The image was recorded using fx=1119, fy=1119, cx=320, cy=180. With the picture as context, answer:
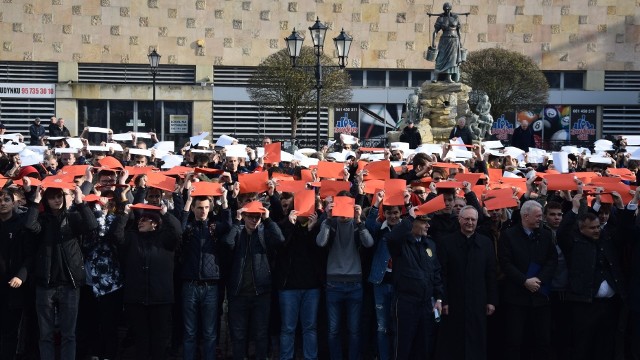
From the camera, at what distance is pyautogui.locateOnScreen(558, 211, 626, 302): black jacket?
10898 mm

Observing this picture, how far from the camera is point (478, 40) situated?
154ft

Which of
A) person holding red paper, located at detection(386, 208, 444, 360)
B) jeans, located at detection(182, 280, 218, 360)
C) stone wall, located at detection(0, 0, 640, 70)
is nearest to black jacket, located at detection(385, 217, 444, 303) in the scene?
person holding red paper, located at detection(386, 208, 444, 360)

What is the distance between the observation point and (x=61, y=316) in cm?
1102

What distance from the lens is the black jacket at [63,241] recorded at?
11.0m

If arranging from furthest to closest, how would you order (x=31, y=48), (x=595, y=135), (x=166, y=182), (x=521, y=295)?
(x=595, y=135) → (x=31, y=48) → (x=166, y=182) → (x=521, y=295)

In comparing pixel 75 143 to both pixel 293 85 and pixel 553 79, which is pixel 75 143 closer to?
pixel 293 85

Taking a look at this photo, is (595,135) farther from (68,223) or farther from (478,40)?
(68,223)

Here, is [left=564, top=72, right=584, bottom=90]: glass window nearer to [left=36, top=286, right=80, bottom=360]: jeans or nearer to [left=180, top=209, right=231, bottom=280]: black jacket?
[left=180, top=209, right=231, bottom=280]: black jacket

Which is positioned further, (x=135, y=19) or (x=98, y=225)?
(x=135, y=19)

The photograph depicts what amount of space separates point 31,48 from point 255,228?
36.3 m

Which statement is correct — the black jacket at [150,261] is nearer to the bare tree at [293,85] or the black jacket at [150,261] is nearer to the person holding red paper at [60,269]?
the person holding red paper at [60,269]

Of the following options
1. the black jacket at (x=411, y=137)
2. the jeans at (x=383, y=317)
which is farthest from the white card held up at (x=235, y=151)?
the black jacket at (x=411, y=137)

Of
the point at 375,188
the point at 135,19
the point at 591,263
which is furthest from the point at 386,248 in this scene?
the point at 135,19

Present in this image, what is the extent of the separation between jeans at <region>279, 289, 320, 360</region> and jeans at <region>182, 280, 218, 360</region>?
70cm
